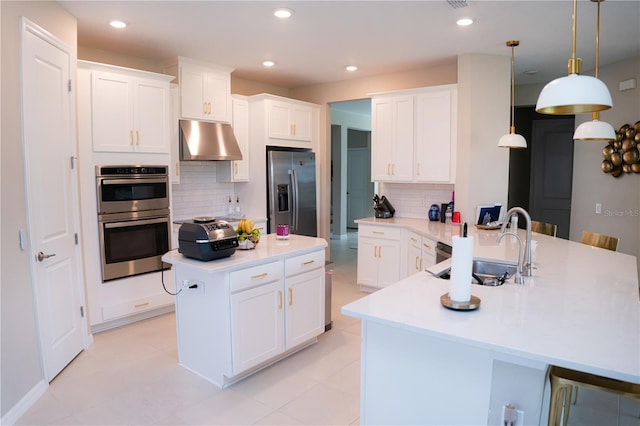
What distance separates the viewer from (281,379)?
2961 mm

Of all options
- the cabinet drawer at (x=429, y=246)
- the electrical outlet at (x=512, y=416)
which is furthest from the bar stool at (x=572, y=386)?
the cabinet drawer at (x=429, y=246)

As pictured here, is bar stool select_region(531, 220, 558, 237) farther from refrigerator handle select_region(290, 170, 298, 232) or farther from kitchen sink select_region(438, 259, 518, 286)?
refrigerator handle select_region(290, 170, 298, 232)

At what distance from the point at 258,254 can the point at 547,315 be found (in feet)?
6.31

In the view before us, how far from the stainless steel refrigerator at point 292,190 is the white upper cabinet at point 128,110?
1.47 metres

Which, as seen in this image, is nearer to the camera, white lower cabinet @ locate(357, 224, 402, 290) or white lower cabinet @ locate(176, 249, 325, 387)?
white lower cabinet @ locate(176, 249, 325, 387)

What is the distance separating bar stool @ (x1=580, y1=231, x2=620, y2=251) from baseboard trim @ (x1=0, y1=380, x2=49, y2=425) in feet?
14.1

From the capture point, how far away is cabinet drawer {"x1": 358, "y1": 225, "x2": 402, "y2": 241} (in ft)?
15.6

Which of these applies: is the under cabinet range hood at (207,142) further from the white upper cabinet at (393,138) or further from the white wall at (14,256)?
the white wall at (14,256)

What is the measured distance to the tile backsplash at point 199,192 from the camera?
4.92 meters

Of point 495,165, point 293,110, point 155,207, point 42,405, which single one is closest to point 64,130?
point 155,207

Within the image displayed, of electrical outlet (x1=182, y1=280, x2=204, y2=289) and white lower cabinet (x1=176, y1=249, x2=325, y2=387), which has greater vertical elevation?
electrical outlet (x1=182, y1=280, x2=204, y2=289)

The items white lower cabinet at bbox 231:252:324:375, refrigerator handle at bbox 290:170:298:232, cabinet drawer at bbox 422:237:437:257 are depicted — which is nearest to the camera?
white lower cabinet at bbox 231:252:324:375

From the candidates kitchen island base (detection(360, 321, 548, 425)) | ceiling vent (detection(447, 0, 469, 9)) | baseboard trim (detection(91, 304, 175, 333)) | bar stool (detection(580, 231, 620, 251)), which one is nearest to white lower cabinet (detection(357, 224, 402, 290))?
bar stool (detection(580, 231, 620, 251))

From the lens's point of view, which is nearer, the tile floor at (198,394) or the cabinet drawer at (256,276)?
the tile floor at (198,394)
